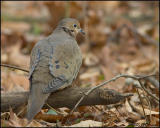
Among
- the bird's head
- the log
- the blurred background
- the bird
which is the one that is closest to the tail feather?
the bird

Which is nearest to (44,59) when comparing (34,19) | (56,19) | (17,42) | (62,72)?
(62,72)

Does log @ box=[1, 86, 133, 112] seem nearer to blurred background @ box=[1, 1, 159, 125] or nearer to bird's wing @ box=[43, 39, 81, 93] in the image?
bird's wing @ box=[43, 39, 81, 93]

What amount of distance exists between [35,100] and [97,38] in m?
5.89

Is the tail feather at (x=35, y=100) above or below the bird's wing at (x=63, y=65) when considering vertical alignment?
below

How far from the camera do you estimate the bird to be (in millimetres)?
3773

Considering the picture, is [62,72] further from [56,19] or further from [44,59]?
[56,19]

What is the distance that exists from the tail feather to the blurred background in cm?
208

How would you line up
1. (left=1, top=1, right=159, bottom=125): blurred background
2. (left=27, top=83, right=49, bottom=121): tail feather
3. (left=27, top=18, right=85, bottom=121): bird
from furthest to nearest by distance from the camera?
(left=1, top=1, right=159, bottom=125): blurred background → (left=27, top=18, right=85, bottom=121): bird → (left=27, top=83, right=49, bottom=121): tail feather

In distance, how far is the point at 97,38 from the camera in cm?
949

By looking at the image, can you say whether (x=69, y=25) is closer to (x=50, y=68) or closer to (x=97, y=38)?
(x=50, y=68)

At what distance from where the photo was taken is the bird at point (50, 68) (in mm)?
3773

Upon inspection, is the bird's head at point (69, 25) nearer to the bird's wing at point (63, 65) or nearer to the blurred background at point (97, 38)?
the bird's wing at point (63, 65)

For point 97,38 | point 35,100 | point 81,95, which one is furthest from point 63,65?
point 97,38

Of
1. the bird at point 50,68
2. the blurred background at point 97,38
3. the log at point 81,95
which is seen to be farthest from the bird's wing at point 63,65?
the blurred background at point 97,38
